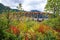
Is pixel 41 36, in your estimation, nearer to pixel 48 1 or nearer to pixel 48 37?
pixel 48 37

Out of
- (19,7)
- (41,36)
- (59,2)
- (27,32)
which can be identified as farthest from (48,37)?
(59,2)

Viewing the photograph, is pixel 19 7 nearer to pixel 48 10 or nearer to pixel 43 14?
pixel 43 14

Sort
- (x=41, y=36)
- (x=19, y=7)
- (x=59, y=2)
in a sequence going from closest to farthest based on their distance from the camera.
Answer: (x=41, y=36)
(x=19, y=7)
(x=59, y=2)

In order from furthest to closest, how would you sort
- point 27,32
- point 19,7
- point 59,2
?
point 59,2, point 19,7, point 27,32

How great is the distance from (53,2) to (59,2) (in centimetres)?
74

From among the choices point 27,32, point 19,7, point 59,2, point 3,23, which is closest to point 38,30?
point 27,32

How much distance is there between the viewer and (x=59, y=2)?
24.7 m

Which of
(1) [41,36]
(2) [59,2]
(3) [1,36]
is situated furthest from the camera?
(2) [59,2]

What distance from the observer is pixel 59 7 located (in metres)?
25.1

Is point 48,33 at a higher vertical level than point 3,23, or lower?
lower

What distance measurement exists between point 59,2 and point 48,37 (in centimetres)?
1391

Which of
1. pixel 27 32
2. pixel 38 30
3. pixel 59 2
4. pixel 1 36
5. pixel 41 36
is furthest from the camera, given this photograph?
pixel 59 2

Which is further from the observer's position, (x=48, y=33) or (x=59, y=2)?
(x=59, y=2)

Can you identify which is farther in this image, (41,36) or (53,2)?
(53,2)
